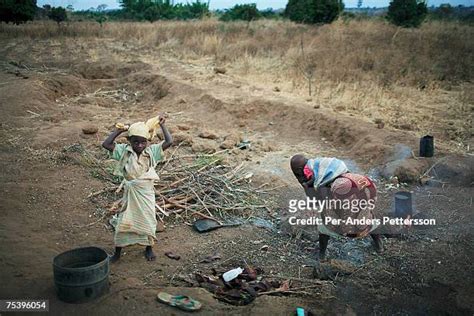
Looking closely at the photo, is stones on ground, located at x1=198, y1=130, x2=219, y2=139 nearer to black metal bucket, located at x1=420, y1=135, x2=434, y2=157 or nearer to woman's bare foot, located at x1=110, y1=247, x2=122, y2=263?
black metal bucket, located at x1=420, y1=135, x2=434, y2=157

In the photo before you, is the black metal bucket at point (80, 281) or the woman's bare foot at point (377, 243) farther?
the woman's bare foot at point (377, 243)

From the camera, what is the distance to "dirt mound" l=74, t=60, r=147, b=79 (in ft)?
42.5

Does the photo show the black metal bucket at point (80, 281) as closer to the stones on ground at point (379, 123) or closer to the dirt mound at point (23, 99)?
the stones on ground at point (379, 123)

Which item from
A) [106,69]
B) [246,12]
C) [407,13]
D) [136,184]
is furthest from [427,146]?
[246,12]

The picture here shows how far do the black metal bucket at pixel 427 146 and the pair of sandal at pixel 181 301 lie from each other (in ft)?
14.2

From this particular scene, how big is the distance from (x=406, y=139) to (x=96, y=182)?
4.62 m

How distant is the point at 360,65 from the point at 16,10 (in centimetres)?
1750

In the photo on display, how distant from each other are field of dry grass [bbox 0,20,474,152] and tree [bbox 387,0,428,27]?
2.39 m

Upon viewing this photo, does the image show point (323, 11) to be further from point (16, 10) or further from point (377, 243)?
point (377, 243)

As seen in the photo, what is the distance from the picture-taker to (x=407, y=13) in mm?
18859

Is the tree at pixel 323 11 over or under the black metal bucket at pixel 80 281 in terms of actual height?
over

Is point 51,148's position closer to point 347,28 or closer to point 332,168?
point 332,168

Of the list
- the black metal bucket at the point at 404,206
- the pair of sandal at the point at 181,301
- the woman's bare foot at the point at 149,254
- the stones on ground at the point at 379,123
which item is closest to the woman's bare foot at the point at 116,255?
the woman's bare foot at the point at 149,254

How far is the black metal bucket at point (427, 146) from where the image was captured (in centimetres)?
614
